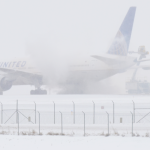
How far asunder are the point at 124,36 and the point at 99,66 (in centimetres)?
539

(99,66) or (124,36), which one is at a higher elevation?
(124,36)

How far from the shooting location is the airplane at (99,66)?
41469 mm

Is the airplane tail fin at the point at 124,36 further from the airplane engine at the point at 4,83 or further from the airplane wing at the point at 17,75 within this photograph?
the airplane engine at the point at 4,83

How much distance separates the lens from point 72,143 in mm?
13531

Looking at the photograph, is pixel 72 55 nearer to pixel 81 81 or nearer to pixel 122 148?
pixel 81 81

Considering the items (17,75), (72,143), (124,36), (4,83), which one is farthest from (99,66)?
(72,143)

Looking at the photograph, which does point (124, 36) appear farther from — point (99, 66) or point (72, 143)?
point (72, 143)

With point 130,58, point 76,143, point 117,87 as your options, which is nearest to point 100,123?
point 76,143

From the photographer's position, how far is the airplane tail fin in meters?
42.7

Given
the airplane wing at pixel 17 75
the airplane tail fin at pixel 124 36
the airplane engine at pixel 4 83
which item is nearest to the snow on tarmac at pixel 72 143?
the airplane tail fin at pixel 124 36

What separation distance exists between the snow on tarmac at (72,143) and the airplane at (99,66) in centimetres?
2562

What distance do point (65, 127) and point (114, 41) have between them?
89.7 feet

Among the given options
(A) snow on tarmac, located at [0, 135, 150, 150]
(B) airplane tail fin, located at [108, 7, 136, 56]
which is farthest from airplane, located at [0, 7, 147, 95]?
(A) snow on tarmac, located at [0, 135, 150, 150]

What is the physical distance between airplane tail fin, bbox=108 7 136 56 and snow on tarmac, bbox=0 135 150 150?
28911 millimetres
